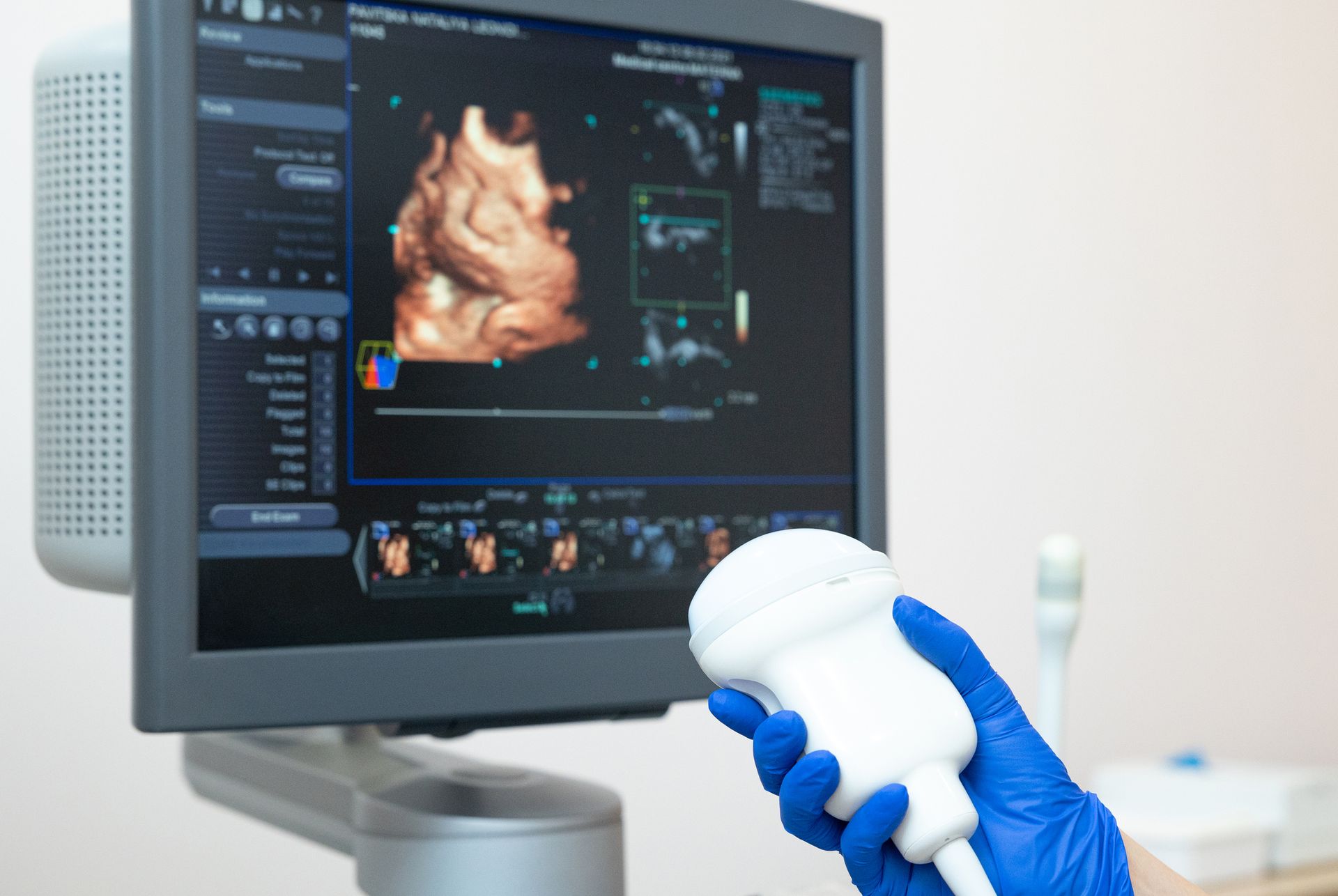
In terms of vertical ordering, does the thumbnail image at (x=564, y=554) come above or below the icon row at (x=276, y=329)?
below

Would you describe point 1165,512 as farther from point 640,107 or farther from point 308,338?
point 308,338


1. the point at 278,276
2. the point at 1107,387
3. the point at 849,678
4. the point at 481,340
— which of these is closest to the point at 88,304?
the point at 278,276

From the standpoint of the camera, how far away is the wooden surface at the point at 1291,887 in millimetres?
1152

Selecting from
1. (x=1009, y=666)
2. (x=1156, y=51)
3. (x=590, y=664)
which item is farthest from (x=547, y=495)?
(x=1156, y=51)

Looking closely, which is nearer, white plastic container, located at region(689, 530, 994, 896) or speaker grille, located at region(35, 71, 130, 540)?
white plastic container, located at region(689, 530, 994, 896)

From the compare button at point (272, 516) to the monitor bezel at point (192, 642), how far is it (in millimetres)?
16

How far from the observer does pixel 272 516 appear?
2.12ft

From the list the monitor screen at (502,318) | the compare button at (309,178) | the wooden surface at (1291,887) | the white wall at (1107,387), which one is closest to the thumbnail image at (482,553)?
the monitor screen at (502,318)

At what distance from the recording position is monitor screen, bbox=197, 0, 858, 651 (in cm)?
65

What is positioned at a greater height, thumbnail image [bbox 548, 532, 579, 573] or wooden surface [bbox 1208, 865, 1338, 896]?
thumbnail image [bbox 548, 532, 579, 573]

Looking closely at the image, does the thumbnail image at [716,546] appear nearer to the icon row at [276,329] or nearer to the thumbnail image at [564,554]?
the thumbnail image at [564,554]

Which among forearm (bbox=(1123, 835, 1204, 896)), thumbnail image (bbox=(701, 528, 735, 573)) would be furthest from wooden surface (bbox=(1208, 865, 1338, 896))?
thumbnail image (bbox=(701, 528, 735, 573))

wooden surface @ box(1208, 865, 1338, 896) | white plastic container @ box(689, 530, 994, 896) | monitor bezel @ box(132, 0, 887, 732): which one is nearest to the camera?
white plastic container @ box(689, 530, 994, 896)

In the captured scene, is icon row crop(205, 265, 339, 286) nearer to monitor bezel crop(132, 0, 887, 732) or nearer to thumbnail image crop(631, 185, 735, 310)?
monitor bezel crop(132, 0, 887, 732)
